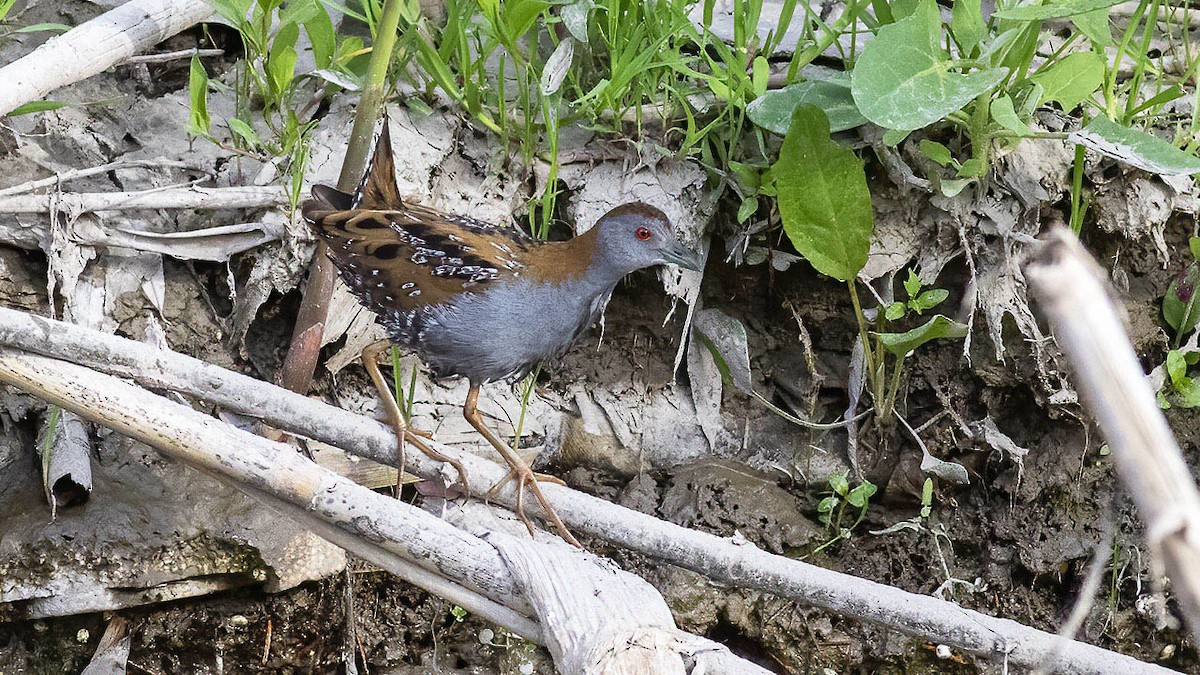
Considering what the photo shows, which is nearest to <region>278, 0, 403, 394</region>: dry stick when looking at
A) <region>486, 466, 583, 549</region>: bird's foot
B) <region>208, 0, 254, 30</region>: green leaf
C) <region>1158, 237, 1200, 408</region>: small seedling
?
<region>208, 0, 254, 30</region>: green leaf

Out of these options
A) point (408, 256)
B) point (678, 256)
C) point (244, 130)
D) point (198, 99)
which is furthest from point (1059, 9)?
point (198, 99)

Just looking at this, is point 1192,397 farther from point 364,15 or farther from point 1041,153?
point 364,15

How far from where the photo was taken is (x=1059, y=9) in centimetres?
298

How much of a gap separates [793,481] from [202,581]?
1.89 meters

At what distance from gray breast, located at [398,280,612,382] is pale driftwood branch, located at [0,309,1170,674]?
0.41 metres

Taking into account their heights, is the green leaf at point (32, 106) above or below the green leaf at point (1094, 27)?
below

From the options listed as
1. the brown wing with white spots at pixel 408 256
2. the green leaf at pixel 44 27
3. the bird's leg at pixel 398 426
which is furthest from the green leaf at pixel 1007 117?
the green leaf at pixel 44 27

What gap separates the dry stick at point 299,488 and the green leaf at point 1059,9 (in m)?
1.98

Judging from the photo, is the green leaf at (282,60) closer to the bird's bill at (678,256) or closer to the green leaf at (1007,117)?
the bird's bill at (678,256)

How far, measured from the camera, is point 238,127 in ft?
11.1

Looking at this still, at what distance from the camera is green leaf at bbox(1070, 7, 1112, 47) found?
11.0 feet

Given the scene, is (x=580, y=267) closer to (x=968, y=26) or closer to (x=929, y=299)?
(x=929, y=299)

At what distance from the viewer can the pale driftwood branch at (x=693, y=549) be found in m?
2.48

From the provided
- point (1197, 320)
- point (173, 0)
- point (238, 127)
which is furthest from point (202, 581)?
point (1197, 320)
